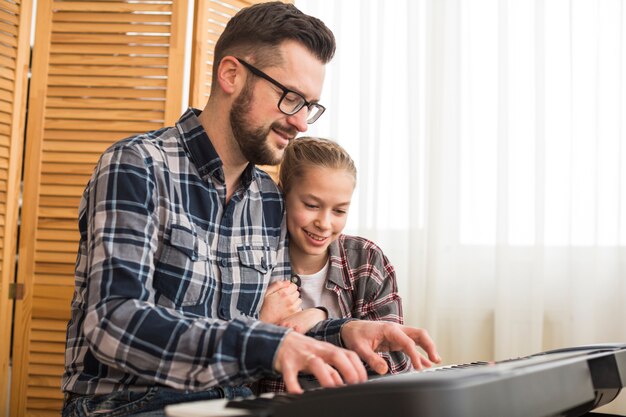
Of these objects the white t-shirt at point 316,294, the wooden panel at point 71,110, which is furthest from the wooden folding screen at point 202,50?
the white t-shirt at point 316,294

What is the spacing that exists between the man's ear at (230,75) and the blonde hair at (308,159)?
0.34 m


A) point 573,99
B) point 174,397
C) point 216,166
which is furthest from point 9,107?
point 573,99

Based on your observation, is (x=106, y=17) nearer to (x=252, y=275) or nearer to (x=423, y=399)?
(x=252, y=275)

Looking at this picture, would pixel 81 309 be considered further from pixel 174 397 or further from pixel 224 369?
pixel 224 369

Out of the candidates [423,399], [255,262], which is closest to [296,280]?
[255,262]

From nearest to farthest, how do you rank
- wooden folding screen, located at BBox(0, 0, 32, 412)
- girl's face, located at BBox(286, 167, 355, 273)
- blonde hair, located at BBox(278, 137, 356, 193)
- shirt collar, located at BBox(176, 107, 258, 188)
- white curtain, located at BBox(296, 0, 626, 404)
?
1. shirt collar, located at BBox(176, 107, 258, 188)
2. girl's face, located at BBox(286, 167, 355, 273)
3. blonde hair, located at BBox(278, 137, 356, 193)
4. wooden folding screen, located at BBox(0, 0, 32, 412)
5. white curtain, located at BBox(296, 0, 626, 404)

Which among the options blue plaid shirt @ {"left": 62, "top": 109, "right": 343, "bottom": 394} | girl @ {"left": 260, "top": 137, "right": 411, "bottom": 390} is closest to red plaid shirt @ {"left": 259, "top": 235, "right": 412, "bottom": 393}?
girl @ {"left": 260, "top": 137, "right": 411, "bottom": 390}

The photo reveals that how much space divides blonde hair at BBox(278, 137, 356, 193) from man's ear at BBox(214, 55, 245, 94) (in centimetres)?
34

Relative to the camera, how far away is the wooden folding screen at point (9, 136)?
2520mm

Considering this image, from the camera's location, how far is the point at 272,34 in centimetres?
153

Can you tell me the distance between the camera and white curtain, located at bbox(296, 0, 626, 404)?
109 inches

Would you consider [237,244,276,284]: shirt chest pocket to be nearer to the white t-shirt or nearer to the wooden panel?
the white t-shirt

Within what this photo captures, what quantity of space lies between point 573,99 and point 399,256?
91 cm

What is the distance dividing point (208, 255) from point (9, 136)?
1.47 metres
